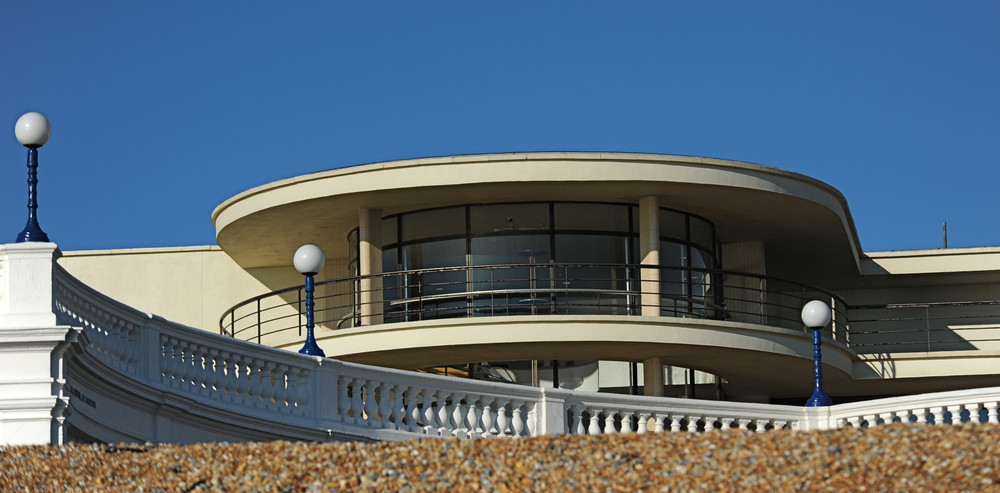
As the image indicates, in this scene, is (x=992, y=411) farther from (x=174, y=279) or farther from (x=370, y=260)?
(x=174, y=279)

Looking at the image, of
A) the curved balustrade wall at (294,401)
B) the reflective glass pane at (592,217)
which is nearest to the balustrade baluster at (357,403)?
the curved balustrade wall at (294,401)

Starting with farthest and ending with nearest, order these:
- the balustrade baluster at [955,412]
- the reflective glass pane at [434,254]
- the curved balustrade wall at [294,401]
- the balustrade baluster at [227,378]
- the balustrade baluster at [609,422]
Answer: the reflective glass pane at [434,254] < the balustrade baluster at [955,412] < the balustrade baluster at [609,422] < the balustrade baluster at [227,378] < the curved balustrade wall at [294,401]

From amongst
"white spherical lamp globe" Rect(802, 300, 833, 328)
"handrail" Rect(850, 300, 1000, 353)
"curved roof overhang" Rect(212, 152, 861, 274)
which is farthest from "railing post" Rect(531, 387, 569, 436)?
"handrail" Rect(850, 300, 1000, 353)

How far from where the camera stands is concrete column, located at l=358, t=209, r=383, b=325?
105ft

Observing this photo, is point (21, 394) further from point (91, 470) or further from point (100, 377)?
point (91, 470)

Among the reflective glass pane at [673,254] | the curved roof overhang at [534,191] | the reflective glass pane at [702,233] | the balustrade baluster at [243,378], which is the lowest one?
the balustrade baluster at [243,378]

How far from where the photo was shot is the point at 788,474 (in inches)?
564

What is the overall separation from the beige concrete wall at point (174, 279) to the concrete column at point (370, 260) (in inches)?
241

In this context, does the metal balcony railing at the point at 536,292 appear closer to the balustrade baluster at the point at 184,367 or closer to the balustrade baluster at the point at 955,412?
the balustrade baluster at the point at 955,412

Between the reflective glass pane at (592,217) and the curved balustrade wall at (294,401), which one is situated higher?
the reflective glass pane at (592,217)

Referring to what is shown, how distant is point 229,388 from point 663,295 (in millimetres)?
12872

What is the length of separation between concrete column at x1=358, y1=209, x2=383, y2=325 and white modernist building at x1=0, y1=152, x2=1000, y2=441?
0.04m

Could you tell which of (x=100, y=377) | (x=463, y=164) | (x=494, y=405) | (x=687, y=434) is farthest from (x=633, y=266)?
(x=687, y=434)

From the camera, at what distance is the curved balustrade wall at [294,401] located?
19000 mm
